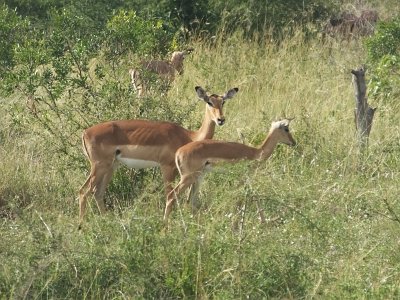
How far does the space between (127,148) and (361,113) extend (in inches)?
85.5

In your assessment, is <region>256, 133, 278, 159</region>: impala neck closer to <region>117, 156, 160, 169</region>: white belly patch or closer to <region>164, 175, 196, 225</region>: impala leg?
<region>164, 175, 196, 225</region>: impala leg

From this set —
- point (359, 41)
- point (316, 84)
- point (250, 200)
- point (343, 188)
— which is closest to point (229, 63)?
point (316, 84)

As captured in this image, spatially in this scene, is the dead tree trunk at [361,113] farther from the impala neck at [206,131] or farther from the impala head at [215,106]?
the impala neck at [206,131]

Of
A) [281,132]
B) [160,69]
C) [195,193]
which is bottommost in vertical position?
[195,193]

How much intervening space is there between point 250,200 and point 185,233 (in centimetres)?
69

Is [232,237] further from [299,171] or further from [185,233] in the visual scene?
[299,171]

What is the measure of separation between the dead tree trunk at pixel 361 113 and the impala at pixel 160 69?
1791 mm

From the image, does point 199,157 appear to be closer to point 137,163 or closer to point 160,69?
point 137,163

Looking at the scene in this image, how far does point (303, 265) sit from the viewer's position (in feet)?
→ 18.9

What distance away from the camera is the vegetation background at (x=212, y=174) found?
5691 millimetres

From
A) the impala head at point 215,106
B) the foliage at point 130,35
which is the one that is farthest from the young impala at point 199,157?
the foliage at point 130,35

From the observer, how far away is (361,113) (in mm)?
8812

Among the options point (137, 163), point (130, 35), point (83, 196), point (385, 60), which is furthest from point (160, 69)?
point (83, 196)

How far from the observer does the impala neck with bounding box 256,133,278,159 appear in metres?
7.80
